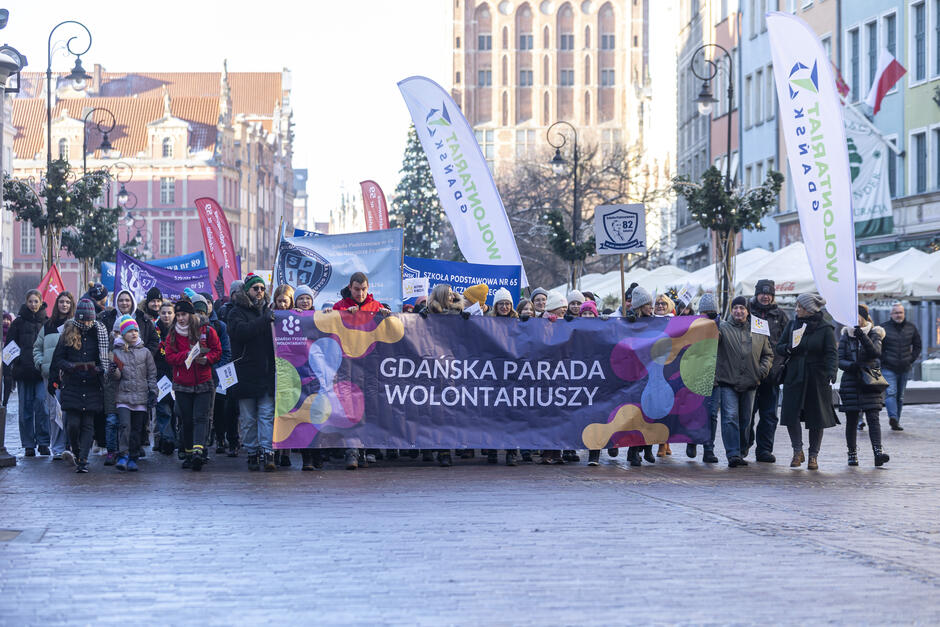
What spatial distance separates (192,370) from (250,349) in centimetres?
69

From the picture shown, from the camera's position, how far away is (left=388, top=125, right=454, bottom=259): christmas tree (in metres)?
93.1

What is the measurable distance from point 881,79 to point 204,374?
29.7 meters

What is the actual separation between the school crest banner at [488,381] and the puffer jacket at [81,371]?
1.82 meters

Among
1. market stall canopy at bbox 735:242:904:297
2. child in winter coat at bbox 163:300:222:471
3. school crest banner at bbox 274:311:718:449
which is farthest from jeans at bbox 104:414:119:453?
market stall canopy at bbox 735:242:904:297

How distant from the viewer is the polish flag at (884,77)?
40.3m

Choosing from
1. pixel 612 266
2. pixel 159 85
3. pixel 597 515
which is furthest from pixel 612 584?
pixel 159 85

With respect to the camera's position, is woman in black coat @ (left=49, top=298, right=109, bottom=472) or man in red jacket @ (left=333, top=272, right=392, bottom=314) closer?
woman in black coat @ (left=49, top=298, right=109, bottom=472)

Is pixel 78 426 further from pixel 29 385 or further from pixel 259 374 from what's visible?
pixel 259 374

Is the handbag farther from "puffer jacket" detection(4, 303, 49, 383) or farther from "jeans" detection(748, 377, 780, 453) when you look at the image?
"puffer jacket" detection(4, 303, 49, 383)

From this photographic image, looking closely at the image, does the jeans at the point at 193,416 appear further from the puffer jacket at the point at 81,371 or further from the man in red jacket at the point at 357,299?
the man in red jacket at the point at 357,299

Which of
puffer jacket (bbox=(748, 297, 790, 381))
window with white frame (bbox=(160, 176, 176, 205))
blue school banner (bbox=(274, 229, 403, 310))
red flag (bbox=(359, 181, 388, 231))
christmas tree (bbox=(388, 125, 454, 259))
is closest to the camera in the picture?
puffer jacket (bbox=(748, 297, 790, 381))

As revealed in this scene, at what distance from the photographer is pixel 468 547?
9.57 meters

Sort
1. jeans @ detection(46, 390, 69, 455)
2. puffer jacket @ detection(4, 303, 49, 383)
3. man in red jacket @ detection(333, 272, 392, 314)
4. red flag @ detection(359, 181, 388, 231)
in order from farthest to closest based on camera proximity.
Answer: red flag @ detection(359, 181, 388, 231) < puffer jacket @ detection(4, 303, 49, 383) < jeans @ detection(46, 390, 69, 455) < man in red jacket @ detection(333, 272, 392, 314)

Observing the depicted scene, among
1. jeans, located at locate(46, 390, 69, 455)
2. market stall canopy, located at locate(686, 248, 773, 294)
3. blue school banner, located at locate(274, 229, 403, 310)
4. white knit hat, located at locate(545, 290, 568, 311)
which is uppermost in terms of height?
market stall canopy, located at locate(686, 248, 773, 294)
